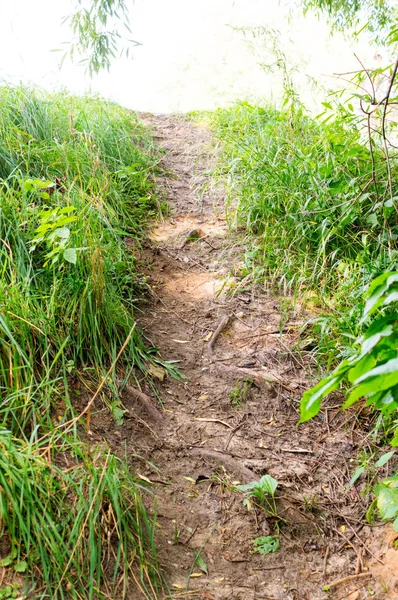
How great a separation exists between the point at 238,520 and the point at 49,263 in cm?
150

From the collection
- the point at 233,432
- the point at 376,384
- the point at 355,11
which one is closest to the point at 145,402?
the point at 233,432

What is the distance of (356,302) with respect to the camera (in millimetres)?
2969

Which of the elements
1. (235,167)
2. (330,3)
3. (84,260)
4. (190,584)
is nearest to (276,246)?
(235,167)

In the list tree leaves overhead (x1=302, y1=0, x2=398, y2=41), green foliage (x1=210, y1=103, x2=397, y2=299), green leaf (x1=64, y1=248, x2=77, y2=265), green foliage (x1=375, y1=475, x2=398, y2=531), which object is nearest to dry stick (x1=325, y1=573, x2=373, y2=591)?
green foliage (x1=375, y1=475, x2=398, y2=531)

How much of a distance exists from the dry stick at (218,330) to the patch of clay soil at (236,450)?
24 mm

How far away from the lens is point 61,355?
2.46m

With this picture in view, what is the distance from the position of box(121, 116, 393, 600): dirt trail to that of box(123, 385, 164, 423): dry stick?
0.04 metres

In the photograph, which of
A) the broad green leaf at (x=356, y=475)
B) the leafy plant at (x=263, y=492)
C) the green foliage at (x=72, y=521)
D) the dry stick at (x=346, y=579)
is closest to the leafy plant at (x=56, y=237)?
the green foliage at (x=72, y=521)

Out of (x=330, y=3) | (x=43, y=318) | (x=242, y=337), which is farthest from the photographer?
(x=330, y=3)

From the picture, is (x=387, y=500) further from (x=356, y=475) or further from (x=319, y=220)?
(x=319, y=220)

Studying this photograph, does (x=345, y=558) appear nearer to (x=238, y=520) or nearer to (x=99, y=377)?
(x=238, y=520)

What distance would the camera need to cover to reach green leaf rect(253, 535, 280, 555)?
2049 mm

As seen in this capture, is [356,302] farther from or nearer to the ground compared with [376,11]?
nearer to the ground

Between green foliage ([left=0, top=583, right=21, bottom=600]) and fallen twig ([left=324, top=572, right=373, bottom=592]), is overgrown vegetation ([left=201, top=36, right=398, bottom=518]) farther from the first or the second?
green foliage ([left=0, top=583, right=21, bottom=600])
